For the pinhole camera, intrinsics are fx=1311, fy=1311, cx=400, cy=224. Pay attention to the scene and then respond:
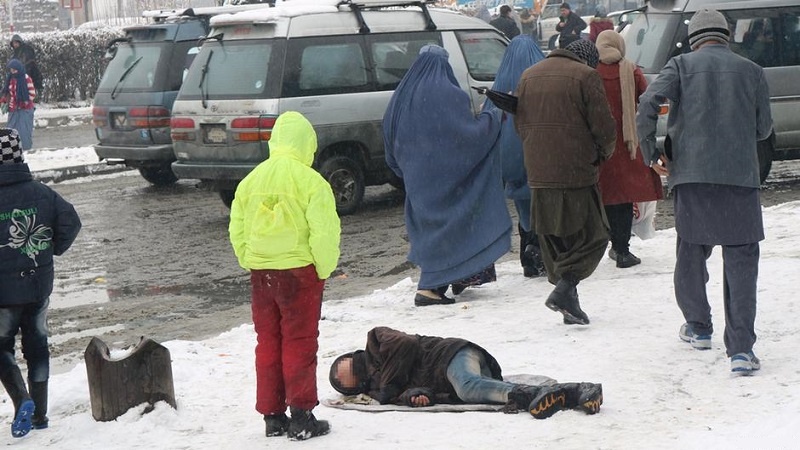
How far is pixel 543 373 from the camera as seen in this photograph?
6758 millimetres

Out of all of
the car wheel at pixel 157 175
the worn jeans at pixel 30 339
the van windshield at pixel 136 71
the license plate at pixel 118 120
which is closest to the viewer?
the worn jeans at pixel 30 339

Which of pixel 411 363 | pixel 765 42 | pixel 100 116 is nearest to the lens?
pixel 411 363

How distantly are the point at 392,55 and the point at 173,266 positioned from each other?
372 centimetres

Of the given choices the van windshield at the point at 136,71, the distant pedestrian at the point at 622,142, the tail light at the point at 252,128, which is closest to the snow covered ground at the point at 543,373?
the distant pedestrian at the point at 622,142

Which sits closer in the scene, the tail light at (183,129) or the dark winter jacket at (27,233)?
the dark winter jacket at (27,233)

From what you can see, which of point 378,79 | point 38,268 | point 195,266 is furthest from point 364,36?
point 38,268

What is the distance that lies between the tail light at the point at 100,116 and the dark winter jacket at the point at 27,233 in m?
10.1

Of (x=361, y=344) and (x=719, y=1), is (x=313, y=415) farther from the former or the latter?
Answer: (x=719, y=1)

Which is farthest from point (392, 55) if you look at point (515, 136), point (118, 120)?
point (515, 136)

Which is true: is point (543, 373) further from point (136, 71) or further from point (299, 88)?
point (136, 71)

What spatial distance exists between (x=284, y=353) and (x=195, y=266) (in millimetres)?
5565

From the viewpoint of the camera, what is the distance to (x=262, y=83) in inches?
512

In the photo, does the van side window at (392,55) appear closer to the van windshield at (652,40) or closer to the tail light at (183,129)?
the tail light at (183,129)

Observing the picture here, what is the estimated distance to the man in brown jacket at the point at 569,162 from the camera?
7.71 meters
